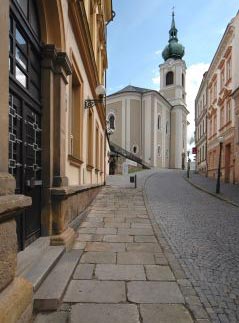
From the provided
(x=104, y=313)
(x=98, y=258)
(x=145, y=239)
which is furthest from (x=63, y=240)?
(x=104, y=313)

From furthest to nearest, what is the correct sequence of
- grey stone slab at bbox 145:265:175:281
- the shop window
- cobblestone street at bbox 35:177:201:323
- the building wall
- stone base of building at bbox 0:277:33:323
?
1. the building wall
2. the shop window
3. grey stone slab at bbox 145:265:175:281
4. cobblestone street at bbox 35:177:201:323
5. stone base of building at bbox 0:277:33:323

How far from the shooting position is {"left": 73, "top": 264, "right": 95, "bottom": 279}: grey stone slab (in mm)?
4766

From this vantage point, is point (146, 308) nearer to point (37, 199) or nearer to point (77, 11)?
point (37, 199)

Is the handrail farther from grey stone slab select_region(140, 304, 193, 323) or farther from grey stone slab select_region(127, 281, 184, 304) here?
grey stone slab select_region(140, 304, 193, 323)

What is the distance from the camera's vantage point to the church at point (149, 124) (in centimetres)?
5228

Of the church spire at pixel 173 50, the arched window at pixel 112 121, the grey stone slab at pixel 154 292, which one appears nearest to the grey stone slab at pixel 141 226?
the grey stone slab at pixel 154 292

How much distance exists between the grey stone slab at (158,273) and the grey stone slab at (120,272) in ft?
0.28

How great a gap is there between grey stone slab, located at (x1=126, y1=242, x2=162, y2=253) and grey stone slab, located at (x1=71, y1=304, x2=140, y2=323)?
250 cm

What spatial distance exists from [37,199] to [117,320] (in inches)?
Result: 102

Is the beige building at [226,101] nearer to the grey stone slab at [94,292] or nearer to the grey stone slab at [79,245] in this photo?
the grey stone slab at [79,245]

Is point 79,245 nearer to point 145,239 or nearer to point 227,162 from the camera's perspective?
point 145,239

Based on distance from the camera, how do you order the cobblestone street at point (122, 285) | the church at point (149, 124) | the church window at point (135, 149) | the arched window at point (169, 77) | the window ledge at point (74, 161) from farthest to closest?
1. the arched window at point (169, 77)
2. the church window at point (135, 149)
3. the church at point (149, 124)
4. the window ledge at point (74, 161)
5. the cobblestone street at point (122, 285)

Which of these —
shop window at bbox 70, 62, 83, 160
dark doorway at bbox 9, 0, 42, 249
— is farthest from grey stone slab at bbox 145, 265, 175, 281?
shop window at bbox 70, 62, 83, 160

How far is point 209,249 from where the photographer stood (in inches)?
249
